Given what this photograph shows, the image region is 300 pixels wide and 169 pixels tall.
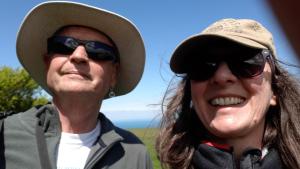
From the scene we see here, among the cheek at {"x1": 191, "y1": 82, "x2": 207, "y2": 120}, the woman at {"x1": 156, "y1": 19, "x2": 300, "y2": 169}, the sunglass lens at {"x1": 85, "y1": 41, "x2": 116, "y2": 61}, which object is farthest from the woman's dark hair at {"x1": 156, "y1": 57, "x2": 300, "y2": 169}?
the sunglass lens at {"x1": 85, "y1": 41, "x2": 116, "y2": 61}

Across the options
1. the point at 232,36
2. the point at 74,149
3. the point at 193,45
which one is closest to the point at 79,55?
the point at 74,149

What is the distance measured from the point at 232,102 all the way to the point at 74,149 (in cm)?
125

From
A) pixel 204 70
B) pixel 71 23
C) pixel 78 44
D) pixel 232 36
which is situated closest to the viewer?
pixel 232 36

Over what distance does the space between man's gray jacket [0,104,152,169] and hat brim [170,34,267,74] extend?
2.83ft

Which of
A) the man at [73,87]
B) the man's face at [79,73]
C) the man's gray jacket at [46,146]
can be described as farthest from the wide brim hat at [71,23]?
the man's gray jacket at [46,146]

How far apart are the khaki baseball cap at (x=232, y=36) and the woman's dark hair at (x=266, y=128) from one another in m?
0.24

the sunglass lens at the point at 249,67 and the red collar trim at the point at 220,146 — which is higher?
the sunglass lens at the point at 249,67

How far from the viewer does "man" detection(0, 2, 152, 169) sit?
2396 mm

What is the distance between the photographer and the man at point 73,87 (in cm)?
240

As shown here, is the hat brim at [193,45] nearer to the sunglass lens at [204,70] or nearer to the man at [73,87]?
the sunglass lens at [204,70]

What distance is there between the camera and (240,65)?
2023 millimetres

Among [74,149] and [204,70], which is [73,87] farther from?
[204,70]

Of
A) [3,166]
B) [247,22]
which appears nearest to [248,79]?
[247,22]

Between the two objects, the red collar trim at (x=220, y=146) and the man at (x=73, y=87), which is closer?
the red collar trim at (x=220, y=146)
